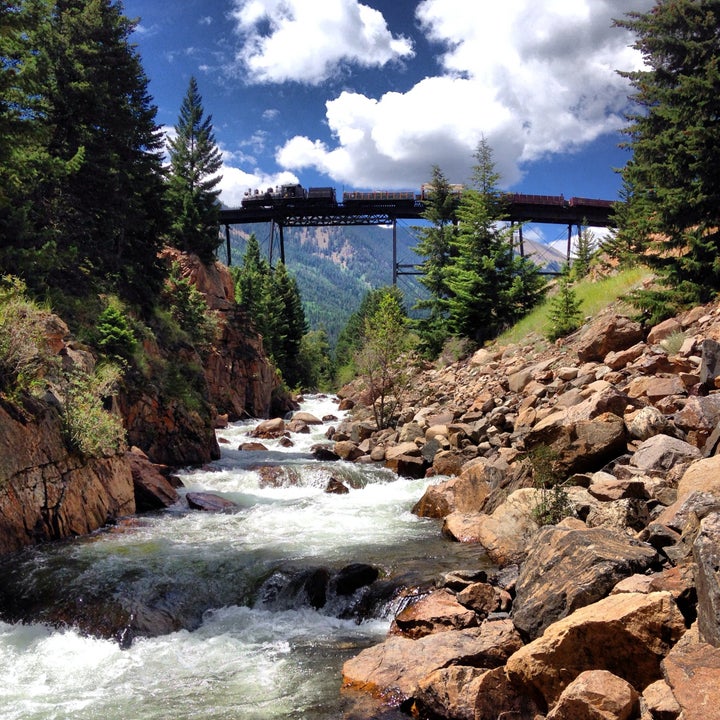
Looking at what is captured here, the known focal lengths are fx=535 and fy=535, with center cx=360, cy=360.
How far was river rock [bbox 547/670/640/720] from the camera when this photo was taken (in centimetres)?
366

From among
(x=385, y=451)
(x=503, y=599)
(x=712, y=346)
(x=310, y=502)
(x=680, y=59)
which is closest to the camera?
(x=503, y=599)

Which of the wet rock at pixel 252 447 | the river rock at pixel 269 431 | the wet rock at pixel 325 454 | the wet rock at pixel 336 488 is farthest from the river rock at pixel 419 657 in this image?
the river rock at pixel 269 431

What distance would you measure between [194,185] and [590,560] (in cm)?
3967

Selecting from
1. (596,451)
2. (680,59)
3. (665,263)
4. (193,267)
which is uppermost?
(680,59)

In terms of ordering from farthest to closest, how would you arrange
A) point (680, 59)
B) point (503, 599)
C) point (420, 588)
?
point (680, 59)
point (420, 588)
point (503, 599)

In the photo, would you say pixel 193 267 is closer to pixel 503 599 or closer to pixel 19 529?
pixel 19 529

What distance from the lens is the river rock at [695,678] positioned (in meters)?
3.08

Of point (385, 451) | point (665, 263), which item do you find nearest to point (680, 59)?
point (665, 263)

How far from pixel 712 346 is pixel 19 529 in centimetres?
1359

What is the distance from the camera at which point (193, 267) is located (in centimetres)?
3491

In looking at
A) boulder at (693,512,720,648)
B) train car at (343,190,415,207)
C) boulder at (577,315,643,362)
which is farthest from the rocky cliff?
train car at (343,190,415,207)

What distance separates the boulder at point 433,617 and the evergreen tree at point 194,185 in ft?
102

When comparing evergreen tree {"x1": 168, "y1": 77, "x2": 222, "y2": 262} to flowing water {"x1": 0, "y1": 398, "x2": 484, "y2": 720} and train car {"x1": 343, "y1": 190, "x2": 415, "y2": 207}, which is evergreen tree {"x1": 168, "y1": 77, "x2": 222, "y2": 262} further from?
flowing water {"x1": 0, "y1": 398, "x2": 484, "y2": 720}

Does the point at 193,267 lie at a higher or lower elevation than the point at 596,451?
higher
